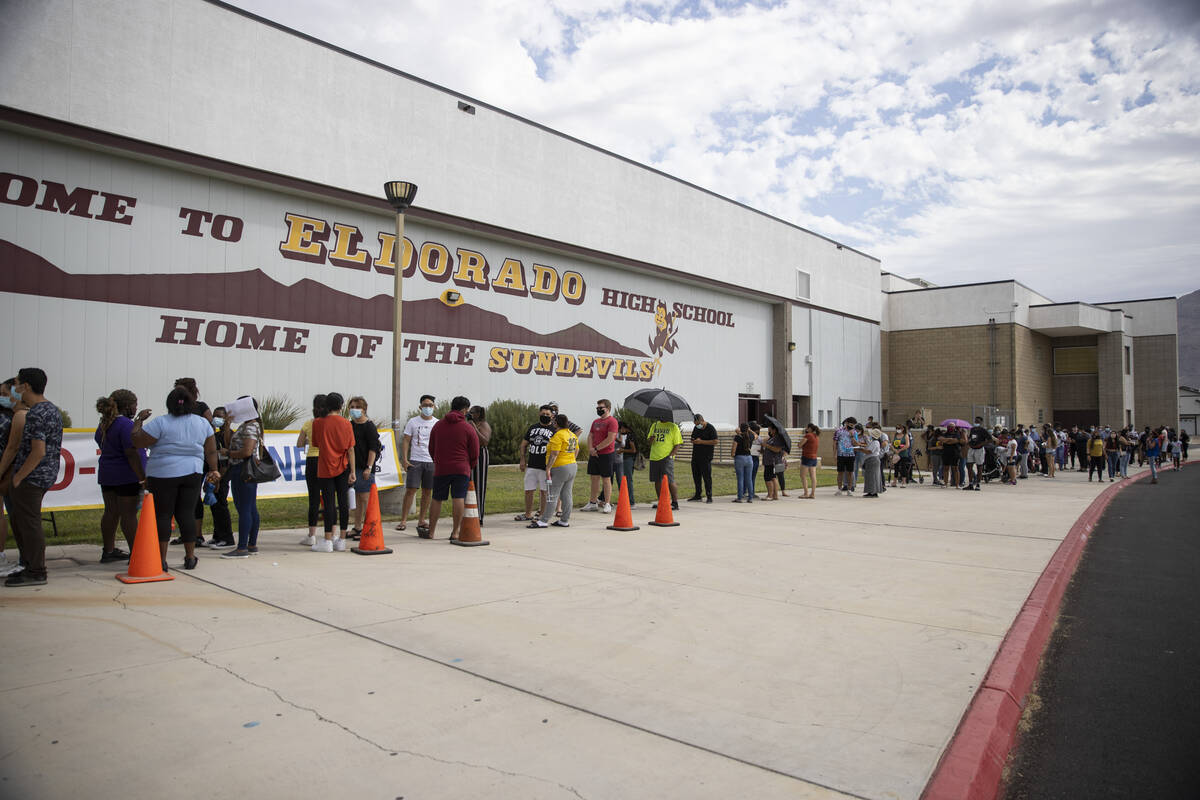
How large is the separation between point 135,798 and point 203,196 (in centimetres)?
1847

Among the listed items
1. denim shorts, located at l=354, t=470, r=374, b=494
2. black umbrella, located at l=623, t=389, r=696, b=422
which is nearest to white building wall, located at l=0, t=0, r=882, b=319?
denim shorts, located at l=354, t=470, r=374, b=494

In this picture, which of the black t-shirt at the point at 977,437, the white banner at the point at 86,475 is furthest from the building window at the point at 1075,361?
the white banner at the point at 86,475

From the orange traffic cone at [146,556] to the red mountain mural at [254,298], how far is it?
39.3ft

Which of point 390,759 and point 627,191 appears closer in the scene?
point 390,759

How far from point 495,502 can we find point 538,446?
3.73m

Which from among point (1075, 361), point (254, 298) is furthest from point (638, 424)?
point (1075, 361)

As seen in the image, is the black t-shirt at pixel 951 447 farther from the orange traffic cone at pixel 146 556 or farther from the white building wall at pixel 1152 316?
the white building wall at pixel 1152 316

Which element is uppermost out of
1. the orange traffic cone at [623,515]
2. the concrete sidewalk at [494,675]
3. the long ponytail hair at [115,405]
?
the long ponytail hair at [115,405]

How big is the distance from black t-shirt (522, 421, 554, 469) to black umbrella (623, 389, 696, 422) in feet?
9.76

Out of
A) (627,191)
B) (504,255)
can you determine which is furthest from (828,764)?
(627,191)

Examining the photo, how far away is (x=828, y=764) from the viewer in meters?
3.67

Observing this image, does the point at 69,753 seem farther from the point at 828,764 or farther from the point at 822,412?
the point at 822,412

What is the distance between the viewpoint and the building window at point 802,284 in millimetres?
40000

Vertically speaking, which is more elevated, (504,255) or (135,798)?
(504,255)
